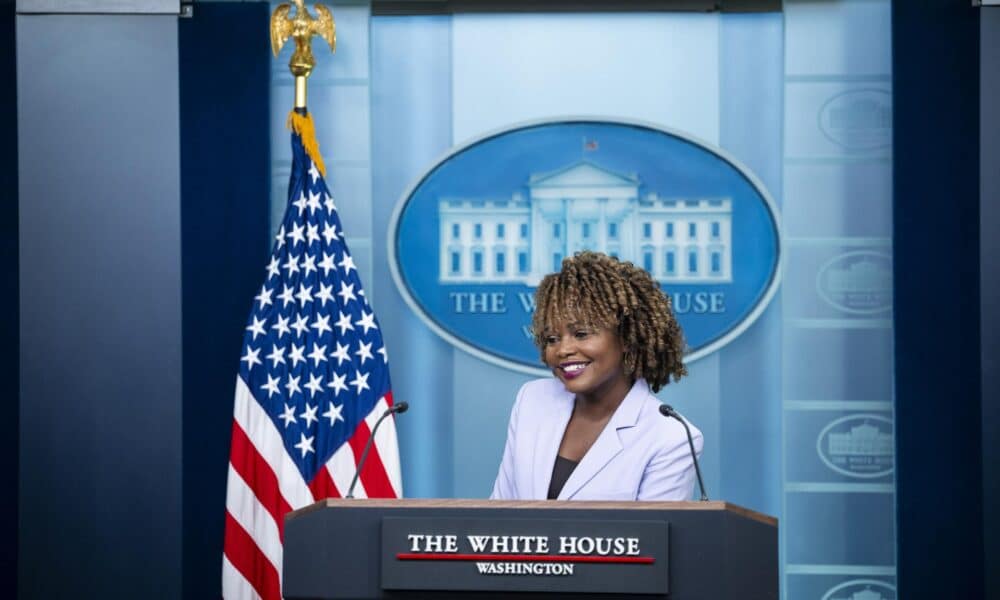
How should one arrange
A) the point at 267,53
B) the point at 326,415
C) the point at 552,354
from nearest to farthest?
the point at 552,354 → the point at 326,415 → the point at 267,53

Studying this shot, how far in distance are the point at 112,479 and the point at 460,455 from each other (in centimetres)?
117

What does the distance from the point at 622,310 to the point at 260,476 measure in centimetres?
160

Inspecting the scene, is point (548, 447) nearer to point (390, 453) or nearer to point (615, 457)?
point (615, 457)

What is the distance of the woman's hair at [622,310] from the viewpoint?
3121mm

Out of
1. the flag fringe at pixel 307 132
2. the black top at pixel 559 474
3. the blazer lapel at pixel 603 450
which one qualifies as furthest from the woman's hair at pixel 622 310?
the flag fringe at pixel 307 132

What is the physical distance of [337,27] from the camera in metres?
4.62

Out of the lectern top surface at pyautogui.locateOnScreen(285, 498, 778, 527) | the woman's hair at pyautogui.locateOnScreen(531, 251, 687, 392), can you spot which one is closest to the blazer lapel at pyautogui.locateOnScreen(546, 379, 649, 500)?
the woman's hair at pyautogui.locateOnScreen(531, 251, 687, 392)

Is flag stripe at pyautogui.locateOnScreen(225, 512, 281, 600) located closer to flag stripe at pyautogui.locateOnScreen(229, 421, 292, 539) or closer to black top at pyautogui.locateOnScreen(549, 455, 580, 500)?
flag stripe at pyautogui.locateOnScreen(229, 421, 292, 539)

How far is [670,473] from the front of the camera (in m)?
2.93

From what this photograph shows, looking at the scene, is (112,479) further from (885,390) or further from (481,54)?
(885,390)

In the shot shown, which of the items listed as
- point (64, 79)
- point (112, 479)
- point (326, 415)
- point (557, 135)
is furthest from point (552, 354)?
point (64, 79)

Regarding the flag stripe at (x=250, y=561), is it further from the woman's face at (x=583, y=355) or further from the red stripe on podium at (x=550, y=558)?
the red stripe on podium at (x=550, y=558)

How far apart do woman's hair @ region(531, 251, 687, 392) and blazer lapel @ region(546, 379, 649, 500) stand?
13cm

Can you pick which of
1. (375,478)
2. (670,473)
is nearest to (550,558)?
(670,473)
